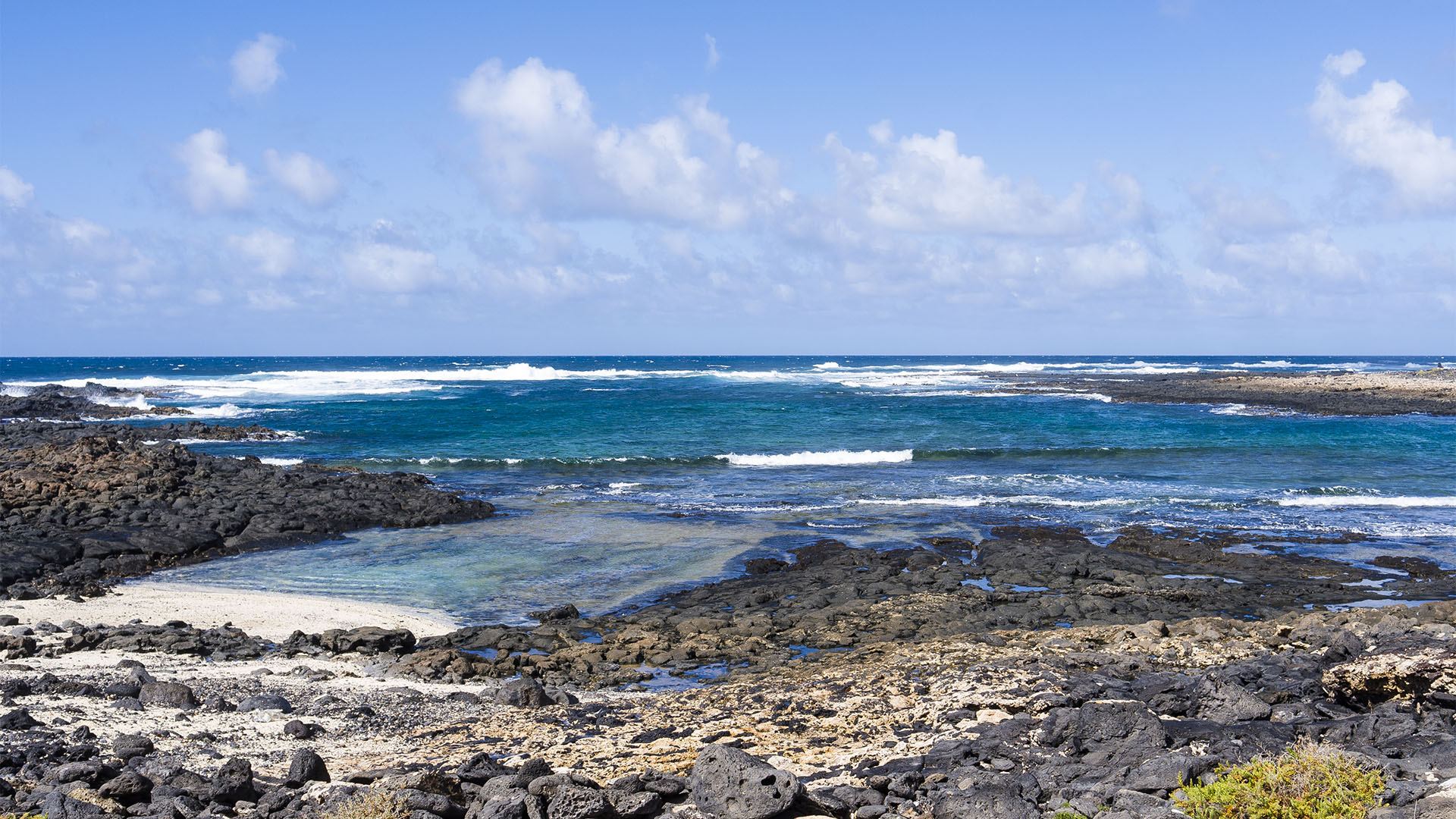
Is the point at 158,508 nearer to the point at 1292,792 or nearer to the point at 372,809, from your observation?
the point at 372,809

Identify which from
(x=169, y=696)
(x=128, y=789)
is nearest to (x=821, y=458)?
(x=169, y=696)

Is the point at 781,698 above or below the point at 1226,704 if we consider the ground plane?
below

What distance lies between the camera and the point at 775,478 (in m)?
27.4

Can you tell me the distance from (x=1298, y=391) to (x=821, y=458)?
1642 inches

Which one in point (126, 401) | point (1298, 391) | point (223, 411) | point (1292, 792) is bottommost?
point (1292, 792)

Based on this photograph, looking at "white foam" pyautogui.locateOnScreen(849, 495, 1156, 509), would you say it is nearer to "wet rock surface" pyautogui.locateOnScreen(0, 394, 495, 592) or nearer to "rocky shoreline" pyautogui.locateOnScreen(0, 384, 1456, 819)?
"rocky shoreline" pyautogui.locateOnScreen(0, 384, 1456, 819)

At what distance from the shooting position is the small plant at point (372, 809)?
5910mm

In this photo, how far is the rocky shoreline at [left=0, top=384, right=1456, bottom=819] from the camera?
631 cm

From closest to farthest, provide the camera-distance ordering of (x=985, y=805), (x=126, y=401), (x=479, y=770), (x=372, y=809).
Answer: (x=372, y=809), (x=985, y=805), (x=479, y=770), (x=126, y=401)

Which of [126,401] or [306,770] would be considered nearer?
[306,770]

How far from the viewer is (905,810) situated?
628 cm

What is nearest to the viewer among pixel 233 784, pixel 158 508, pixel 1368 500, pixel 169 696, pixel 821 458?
pixel 233 784

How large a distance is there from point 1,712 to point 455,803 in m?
4.65

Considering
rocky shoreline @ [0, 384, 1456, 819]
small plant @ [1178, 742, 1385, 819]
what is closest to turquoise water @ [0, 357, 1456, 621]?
rocky shoreline @ [0, 384, 1456, 819]
